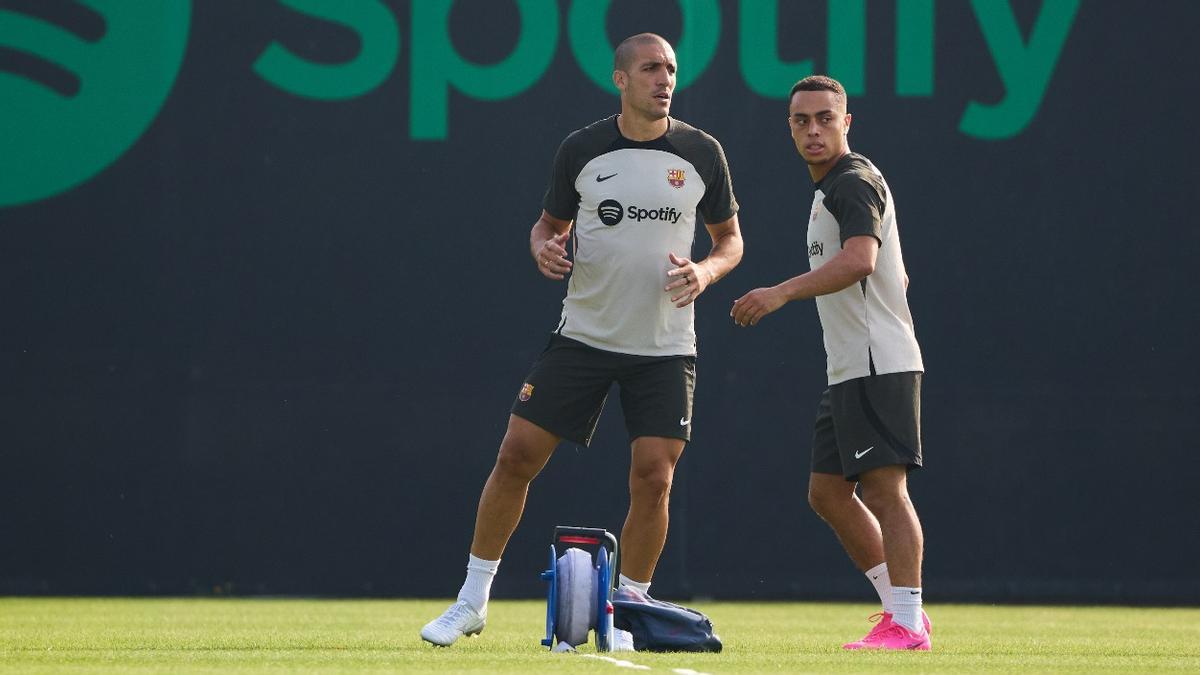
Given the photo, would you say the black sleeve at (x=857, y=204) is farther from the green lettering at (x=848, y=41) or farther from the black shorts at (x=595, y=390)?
the green lettering at (x=848, y=41)

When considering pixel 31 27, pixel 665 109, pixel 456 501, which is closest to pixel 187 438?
pixel 456 501

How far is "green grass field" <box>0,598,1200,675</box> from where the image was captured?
4.57m

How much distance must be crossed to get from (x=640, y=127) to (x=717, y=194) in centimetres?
34

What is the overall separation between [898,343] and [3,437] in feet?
16.0

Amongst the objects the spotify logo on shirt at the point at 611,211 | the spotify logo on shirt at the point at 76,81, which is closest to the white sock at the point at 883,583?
the spotify logo on shirt at the point at 611,211

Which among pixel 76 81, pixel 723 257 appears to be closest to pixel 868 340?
pixel 723 257

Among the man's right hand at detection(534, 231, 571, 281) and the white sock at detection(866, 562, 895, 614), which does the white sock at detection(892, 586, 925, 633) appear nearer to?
the white sock at detection(866, 562, 895, 614)

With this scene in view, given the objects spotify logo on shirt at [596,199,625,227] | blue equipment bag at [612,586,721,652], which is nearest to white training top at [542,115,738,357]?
spotify logo on shirt at [596,199,625,227]

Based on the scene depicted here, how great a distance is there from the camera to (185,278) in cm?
855

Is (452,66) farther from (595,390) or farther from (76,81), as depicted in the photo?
(595,390)

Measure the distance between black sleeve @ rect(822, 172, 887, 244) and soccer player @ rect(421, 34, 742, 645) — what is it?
0.39 m

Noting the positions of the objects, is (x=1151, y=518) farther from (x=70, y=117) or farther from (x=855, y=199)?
(x=70, y=117)

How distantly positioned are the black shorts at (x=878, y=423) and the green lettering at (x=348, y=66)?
3.92 meters

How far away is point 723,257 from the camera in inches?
217
